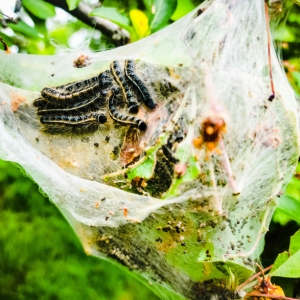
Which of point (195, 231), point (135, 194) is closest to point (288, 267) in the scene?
point (195, 231)

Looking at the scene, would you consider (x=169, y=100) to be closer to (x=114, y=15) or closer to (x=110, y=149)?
(x=110, y=149)

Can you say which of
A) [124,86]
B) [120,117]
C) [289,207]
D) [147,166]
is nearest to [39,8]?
[124,86]

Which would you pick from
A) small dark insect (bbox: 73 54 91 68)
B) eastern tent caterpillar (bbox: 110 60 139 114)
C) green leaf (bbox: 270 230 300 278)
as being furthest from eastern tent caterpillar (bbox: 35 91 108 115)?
green leaf (bbox: 270 230 300 278)

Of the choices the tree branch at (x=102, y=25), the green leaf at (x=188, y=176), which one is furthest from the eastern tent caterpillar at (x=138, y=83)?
the tree branch at (x=102, y=25)

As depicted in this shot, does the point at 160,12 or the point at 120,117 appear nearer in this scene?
the point at 120,117

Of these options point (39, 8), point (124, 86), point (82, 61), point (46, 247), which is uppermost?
point (39, 8)

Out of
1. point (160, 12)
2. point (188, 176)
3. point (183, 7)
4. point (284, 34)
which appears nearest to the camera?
point (188, 176)

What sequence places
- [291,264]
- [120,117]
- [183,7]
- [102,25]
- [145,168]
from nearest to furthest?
1. [145,168]
2. [291,264]
3. [120,117]
4. [183,7]
5. [102,25]

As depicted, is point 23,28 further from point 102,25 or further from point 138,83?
point 138,83

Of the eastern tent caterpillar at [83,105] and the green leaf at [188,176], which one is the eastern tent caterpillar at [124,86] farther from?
the green leaf at [188,176]
